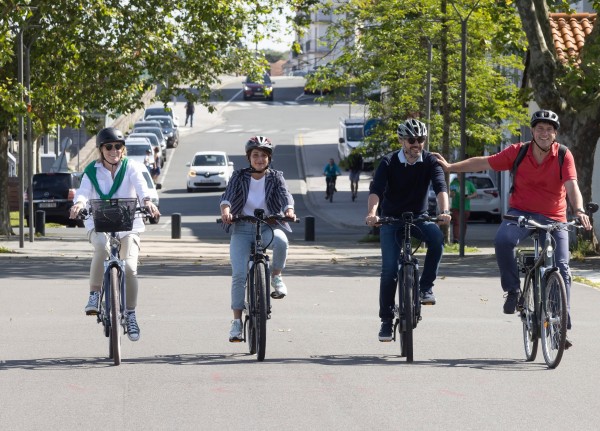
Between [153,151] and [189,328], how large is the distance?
46886 millimetres

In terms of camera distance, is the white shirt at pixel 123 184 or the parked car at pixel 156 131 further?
the parked car at pixel 156 131

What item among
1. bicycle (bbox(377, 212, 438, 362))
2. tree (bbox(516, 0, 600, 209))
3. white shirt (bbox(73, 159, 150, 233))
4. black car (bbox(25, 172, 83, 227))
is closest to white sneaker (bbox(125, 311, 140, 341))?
white shirt (bbox(73, 159, 150, 233))

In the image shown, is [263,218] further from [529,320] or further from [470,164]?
[529,320]

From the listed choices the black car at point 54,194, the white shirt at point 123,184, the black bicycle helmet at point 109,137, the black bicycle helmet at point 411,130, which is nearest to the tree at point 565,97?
the black bicycle helmet at point 411,130

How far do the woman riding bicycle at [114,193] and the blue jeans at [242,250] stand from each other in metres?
0.67

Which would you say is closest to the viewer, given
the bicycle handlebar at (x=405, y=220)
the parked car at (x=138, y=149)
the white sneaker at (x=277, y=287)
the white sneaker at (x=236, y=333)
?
the bicycle handlebar at (x=405, y=220)

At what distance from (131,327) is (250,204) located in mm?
1233

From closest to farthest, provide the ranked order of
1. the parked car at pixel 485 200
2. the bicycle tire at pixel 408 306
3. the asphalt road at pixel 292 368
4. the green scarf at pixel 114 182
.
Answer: the asphalt road at pixel 292 368 < the bicycle tire at pixel 408 306 < the green scarf at pixel 114 182 < the parked car at pixel 485 200

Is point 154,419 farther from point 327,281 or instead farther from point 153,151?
point 153,151

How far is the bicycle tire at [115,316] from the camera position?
32.1ft

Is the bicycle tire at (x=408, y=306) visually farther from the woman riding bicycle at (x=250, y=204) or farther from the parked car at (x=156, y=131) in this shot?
the parked car at (x=156, y=131)

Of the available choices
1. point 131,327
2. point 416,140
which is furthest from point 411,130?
point 131,327

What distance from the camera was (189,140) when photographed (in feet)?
260

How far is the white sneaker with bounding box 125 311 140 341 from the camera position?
405 inches
